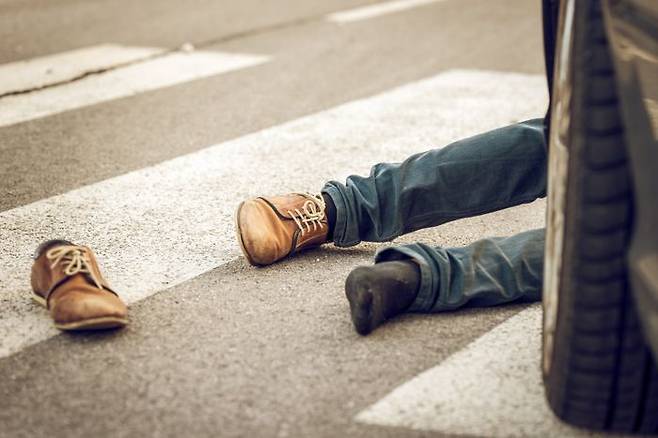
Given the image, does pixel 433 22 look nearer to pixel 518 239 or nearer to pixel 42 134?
pixel 42 134

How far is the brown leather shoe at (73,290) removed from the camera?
2.55 m

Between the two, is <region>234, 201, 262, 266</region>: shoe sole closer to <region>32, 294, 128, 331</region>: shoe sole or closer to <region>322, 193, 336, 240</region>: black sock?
<region>322, 193, 336, 240</region>: black sock

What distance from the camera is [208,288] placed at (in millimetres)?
2928

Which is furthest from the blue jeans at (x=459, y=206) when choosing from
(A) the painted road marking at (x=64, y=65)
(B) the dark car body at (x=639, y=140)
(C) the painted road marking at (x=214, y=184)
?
(A) the painted road marking at (x=64, y=65)

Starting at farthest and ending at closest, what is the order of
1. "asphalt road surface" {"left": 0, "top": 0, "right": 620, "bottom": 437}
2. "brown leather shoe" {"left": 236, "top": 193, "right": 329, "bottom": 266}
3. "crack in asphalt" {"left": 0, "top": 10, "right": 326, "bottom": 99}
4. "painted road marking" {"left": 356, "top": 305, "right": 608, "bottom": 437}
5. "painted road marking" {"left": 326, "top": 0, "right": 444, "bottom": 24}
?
1. "painted road marking" {"left": 326, "top": 0, "right": 444, "bottom": 24}
2. "crack in asphalt" {"left": 0, "top": 10, "right": 326, "bottom": 99}
3. "brown leather shoe" {"left": 236, "top": 193, "right": 329, "bottom": 266}
4. "asphalt road surface" {"left": 0, "top": 0, "right": 620, "bottom": 437}
5. "painted road marking" {"left": 356, "top": 305, "right": 608, "bottom": 437}

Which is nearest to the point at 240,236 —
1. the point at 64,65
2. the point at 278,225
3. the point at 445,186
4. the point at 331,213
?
the point at 278,225

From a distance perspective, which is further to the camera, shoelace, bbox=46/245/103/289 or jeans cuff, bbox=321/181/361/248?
jeans cuff, bbox=321/181/361/248

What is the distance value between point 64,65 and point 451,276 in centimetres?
A: 370

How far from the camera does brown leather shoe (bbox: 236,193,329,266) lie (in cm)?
298

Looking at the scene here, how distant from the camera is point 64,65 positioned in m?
5.79

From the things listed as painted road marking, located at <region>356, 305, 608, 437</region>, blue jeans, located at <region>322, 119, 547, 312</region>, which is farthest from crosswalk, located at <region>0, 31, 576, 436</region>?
blue jeans, located at <region>322, 119, 547, 312</region>

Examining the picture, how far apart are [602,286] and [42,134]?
3.15 metres

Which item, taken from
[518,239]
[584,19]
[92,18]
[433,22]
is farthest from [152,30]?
[584,19]

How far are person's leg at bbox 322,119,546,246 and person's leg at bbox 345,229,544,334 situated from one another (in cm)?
18
